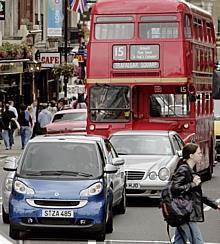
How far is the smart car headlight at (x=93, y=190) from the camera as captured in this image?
1501 cm

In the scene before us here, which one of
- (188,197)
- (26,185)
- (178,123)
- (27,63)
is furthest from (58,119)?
(188,197)

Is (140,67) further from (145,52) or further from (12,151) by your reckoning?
Result: (12,151)

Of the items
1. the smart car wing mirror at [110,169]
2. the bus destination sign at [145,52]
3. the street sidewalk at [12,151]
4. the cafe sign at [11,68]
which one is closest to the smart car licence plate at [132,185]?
the smart car wing mirror at [110,169]

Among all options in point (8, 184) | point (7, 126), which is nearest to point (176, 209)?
point (8, 184)

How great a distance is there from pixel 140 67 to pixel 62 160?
28.6 ft

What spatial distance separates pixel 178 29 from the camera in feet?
79.3

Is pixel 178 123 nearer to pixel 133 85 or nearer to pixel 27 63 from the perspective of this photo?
pixel 133 85

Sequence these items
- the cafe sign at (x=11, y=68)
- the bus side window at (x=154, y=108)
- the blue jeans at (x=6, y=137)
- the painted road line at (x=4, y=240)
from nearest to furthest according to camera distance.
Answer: the painted road line at (x=4, y=240) → the bus side window at (x=154, y=108) → the blue jeans at (x=6, y=137) → the cafe sign at (x=11, y=68)

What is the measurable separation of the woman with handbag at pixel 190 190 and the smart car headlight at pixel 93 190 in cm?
335

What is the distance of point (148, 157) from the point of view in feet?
66.9

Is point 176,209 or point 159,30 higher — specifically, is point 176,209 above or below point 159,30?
below

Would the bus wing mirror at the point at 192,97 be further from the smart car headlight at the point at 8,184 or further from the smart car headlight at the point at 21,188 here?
the smart car headlight at the point at 21,188

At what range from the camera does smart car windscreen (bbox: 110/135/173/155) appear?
21.0m

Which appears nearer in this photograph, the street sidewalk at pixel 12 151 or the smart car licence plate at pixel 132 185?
the smart car licence plate at pixel 132 185
